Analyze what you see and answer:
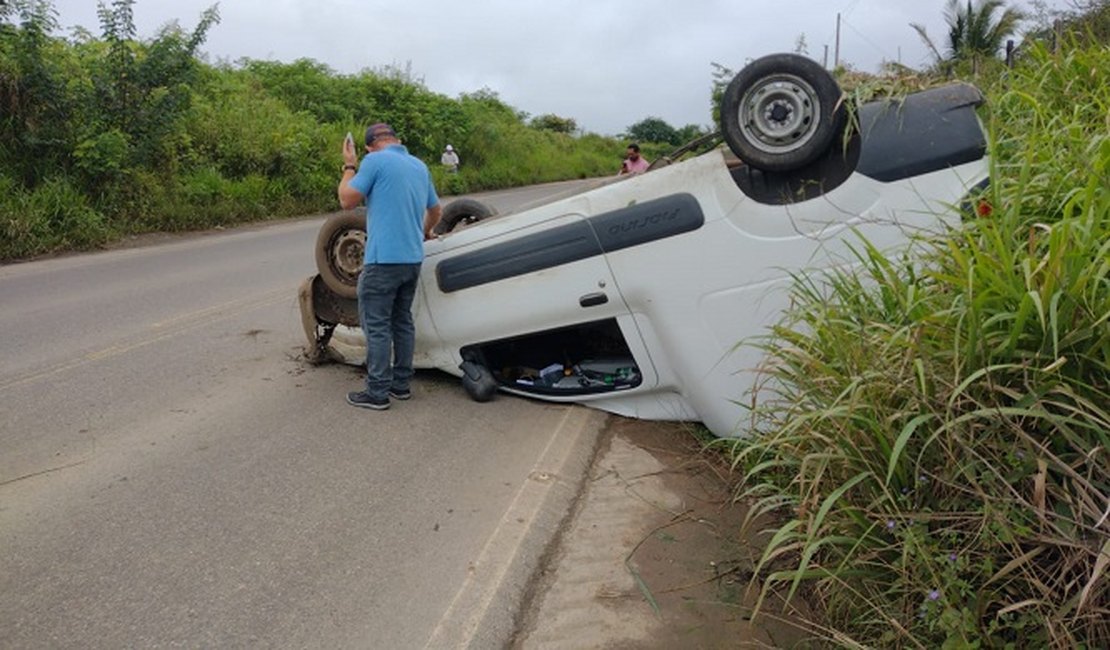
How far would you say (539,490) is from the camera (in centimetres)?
427

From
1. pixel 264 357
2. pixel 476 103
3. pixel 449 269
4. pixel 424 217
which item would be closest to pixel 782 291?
pixel 449 269

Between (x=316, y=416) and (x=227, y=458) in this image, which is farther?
(x=316, y=416)

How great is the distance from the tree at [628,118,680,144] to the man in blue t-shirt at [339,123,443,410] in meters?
57.1

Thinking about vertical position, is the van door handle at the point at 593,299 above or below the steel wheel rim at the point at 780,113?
below

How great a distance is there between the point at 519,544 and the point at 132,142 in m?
13.8

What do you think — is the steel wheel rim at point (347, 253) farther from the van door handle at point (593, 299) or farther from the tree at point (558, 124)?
the tree at point (558, 124)

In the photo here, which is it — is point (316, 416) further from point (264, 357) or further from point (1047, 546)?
point (1047, 546)

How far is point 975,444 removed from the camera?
247 cm

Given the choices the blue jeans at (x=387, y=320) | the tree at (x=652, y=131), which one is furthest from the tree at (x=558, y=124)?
the blue jeans at (x=387, y=320)

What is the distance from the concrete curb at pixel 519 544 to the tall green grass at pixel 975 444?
0.98 meters

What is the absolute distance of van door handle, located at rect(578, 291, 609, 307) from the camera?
4.77 m

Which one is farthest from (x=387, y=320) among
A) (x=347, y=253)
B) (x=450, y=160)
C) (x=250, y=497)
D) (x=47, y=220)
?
(x=450, y=160)

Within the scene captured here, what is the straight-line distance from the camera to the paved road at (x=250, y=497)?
10.2 feet

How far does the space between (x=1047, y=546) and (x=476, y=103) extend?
37.4 m
